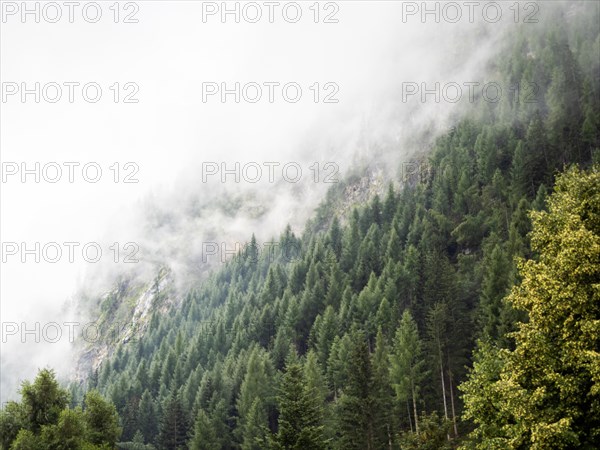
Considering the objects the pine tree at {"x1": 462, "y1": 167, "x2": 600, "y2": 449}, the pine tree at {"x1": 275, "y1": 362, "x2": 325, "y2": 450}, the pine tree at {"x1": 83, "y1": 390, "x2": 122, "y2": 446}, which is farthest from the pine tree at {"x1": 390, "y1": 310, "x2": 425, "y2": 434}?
the pine tree at {"x1": 462, "y1": 167, "x2": 600, "y2": 449}

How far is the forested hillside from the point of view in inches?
647

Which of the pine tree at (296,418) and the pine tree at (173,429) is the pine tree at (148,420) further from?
the pine tree at (296,418)

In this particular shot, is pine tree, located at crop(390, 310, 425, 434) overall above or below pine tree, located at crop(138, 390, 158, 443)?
above

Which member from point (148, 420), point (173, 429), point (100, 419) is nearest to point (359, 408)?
point (100, 419)

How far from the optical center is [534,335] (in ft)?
54.8

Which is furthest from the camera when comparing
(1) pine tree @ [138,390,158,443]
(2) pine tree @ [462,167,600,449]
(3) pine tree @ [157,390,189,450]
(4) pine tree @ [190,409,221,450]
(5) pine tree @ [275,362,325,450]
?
(1) pine tree @ [138,390,158,443]

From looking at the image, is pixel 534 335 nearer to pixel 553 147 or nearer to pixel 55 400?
pixel 55 400

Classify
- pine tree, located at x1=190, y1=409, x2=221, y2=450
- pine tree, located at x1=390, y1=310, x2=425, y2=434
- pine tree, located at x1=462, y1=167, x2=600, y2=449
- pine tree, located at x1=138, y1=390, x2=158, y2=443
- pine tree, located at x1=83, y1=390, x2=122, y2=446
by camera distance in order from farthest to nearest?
pine tree, located at x1=138, y1=390, x2=158, y2=443 → pine tree, located at x1=190, y1=409, x2=221, y2=450 → pine tree, located at x1=390, y1=310, x2=425, y2=434 → pine tree, located at x1=83, y1=390, x2=122, y2=446 → pine tree, located at x1=462, y1=167, x2=600, y2=449

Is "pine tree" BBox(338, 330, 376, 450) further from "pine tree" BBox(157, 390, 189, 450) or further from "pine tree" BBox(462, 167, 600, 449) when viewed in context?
"pine tree" BBox(157, 390, 189, 450)

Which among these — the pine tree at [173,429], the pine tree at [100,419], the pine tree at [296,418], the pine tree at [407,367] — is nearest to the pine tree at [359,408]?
the pine tree at [296,418]

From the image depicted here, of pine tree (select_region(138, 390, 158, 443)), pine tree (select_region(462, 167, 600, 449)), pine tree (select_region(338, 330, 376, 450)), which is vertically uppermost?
pine tree (select_region(462, 167, 600, 449))

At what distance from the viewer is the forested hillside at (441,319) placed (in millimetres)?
16438

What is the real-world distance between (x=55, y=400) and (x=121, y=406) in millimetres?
50363

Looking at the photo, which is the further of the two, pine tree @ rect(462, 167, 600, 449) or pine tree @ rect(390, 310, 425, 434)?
pine tree @ rect(390, 310, 425, 434)
